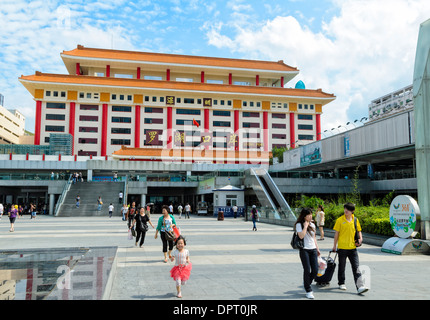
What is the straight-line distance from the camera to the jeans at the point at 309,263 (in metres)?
6.57

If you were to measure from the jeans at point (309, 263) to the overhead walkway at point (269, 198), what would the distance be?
1685cm

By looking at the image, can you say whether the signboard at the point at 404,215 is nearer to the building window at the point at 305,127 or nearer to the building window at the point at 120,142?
the building window at the point at 120,142

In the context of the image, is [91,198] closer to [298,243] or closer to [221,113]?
[298,243]

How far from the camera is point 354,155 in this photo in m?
34.1

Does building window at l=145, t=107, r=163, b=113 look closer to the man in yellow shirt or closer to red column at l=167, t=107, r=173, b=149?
red column at l=167, t=107, r=173, b=149

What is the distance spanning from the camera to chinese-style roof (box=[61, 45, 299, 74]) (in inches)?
2891

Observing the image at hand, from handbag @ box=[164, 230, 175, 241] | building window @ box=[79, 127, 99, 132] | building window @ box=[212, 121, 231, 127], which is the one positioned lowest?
handbag @ box=[164, 230, 175, 241]

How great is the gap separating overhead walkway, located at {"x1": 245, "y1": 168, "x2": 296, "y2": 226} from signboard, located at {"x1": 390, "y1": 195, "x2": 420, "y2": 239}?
34.0 ft

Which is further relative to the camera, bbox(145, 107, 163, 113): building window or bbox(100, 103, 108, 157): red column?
bbox(145, 107, 163, 113): building window

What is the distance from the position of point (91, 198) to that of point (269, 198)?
19.0 metres

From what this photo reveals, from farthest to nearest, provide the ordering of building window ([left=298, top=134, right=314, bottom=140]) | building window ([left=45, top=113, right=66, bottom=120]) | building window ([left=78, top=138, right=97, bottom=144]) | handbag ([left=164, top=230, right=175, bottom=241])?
1. building window ([left=298, top=134, right=314, bottom=140])
2. building window ([left=78, top=138, right=97, bottom=144])
3. building window ([left=45, top=113, right=66, bottom=120])
4. handbag ([left=164, top=230, right=175, bottom=241])

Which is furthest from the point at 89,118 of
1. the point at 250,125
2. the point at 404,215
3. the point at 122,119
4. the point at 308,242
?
the point at 308,242

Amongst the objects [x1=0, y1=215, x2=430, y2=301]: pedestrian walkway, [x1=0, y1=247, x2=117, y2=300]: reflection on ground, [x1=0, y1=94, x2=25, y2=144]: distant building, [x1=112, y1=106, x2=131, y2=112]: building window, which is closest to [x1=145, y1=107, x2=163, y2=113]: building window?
[x1=112, y1=106, x2=131, y2=112]: building window
